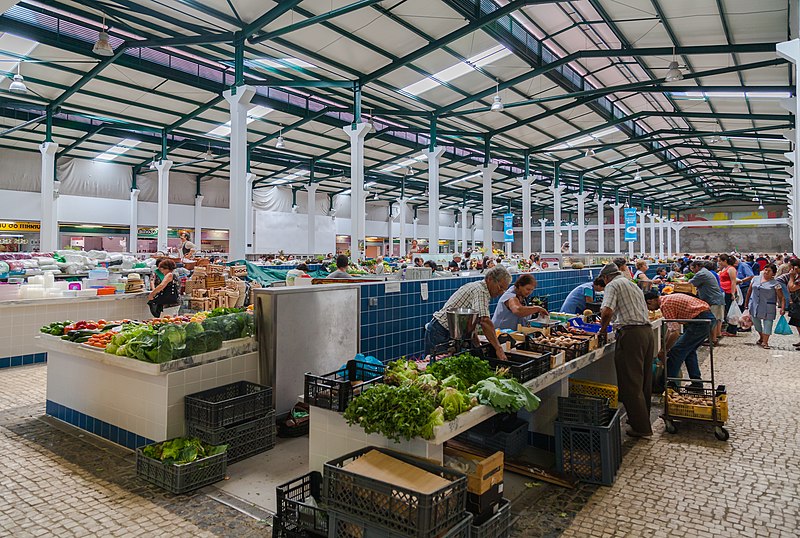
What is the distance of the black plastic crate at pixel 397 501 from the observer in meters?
2.15

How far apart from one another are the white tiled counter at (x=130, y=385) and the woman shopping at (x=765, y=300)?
927 cm

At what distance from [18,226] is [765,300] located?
2459 cm

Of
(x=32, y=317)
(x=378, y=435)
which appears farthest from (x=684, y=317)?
(x=32, y=317)

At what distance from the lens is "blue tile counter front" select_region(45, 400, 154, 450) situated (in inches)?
165

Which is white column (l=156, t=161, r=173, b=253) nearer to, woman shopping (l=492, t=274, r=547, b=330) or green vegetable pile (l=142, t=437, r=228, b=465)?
green vegetable pile (l=142, t=437, r=228, b=465)

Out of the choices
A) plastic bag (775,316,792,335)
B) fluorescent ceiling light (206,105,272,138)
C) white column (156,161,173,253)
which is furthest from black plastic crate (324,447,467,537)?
white column (156,161,173,253)

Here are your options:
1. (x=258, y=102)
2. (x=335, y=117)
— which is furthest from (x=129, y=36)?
(x=335, y=117)

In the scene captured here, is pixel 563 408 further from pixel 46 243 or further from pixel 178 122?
pixel 46 243

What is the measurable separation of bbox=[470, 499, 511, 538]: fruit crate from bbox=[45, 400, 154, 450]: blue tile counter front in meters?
2.94

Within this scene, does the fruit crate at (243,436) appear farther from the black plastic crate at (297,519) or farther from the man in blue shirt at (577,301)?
the man in blue shirt at (577,301)

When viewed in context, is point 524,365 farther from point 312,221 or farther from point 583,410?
point 312,221

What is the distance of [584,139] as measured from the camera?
2028 centimetres

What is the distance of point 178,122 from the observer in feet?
54.6

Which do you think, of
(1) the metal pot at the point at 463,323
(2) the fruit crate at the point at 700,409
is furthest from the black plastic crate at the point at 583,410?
(2) the fruit crate at the point at 700,409
